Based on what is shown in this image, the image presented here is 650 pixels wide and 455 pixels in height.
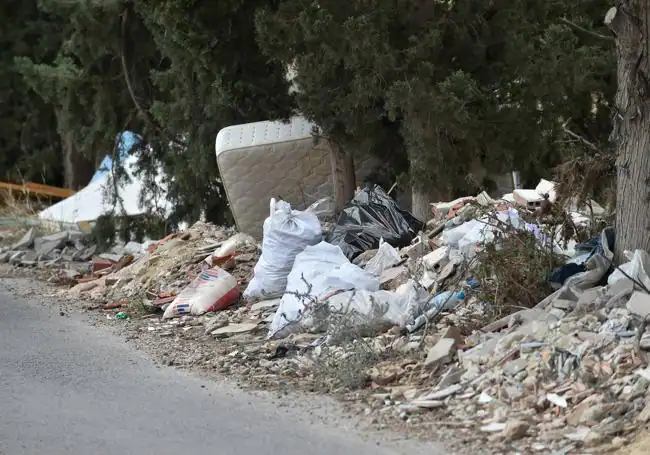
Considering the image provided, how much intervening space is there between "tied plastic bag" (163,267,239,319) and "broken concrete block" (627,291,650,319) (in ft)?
13.9

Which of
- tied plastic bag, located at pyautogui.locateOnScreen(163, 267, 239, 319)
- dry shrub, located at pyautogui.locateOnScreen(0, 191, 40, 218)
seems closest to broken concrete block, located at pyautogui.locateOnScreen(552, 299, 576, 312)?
tied plastic bag, located at pyautogui.locateOnScreen(163, 267, 239, 319)

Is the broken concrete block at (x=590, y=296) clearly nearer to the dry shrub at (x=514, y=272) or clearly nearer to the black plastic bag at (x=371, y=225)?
the dry shrub at (x=514, y=272)

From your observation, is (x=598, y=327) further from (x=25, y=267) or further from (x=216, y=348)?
(x=25, y=267)

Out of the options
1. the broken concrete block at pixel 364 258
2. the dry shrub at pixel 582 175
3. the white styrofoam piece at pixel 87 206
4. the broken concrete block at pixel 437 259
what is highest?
the dry shrub at pixel 582 175

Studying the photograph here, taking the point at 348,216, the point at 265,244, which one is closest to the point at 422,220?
the point at 348,216

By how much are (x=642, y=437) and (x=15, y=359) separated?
4.78 metres

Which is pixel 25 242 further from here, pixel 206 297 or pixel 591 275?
pixel 591 275

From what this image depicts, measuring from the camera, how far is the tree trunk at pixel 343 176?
12227mm

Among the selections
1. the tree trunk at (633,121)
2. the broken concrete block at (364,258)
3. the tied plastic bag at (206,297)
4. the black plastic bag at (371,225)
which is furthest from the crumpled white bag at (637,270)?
the tied plastic bag at (206,297)

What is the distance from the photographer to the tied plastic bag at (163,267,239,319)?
9727mm

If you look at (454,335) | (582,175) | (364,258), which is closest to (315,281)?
(364,258)

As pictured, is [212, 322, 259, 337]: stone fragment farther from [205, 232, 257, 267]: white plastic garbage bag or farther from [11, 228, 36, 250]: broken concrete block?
[11, 228, 36, 250]: broken concrete block

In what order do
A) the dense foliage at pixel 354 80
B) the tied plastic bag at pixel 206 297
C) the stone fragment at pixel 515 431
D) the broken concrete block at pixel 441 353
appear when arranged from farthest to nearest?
the dense foliage at pixel 354 80
the tied plastic bag at pixel 206 297
the broken concrete block at pixel 441 353
the stone fragment at pixel 515 431

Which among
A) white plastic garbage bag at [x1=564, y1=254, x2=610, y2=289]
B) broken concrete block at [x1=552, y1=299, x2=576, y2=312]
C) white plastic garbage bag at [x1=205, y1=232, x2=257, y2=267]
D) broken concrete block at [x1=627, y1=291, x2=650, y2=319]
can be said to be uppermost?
broken concrete block at [x1=627, y1=291, x2=650, y2=319]
